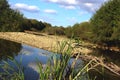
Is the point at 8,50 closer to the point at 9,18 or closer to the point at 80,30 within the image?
the point at 80,30

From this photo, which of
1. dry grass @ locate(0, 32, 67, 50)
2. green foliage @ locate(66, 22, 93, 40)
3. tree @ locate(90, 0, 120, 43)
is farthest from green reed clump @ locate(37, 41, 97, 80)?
green foliage @ locate(66, 22, 93, 40)

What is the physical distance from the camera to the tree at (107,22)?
5831 centimetres

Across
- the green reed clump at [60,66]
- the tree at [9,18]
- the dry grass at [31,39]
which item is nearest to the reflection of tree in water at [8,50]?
the dry grass at [31,39]

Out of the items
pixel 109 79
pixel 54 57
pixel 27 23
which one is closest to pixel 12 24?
pixel 27 23

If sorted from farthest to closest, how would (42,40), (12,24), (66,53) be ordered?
(12,24), (42,40), (66,53)

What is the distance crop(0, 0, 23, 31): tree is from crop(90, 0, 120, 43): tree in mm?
22592

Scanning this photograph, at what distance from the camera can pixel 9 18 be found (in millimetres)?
78938

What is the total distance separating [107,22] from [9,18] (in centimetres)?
2819

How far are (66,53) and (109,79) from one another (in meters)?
17.9

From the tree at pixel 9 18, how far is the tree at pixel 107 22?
22592mm

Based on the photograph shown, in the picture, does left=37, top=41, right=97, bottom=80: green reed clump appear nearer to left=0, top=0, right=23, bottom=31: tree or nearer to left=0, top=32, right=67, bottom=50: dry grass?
left=0, top=32, right=67, bottom=50: dry grass

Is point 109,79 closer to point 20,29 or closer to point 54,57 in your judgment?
point 54,57

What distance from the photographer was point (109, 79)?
26062 millimetres

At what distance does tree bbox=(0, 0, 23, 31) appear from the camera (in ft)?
251
